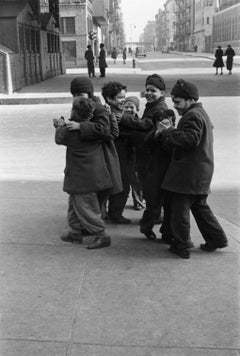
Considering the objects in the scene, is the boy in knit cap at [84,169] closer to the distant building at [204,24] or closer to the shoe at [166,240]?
the shoe at [166,240]

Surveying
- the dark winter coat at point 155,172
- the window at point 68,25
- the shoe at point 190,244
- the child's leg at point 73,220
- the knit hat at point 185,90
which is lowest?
the shoe at point 190,244

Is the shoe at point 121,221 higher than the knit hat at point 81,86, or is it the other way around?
the knit hat at point 81,86

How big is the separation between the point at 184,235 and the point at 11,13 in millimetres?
21424

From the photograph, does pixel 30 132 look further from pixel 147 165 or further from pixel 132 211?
pixel 147 165

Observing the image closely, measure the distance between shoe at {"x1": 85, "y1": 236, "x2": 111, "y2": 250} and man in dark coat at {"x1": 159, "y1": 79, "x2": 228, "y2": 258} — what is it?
0.62 metres

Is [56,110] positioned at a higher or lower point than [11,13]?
lower

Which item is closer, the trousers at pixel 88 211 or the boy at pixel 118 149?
the trousers at pixel 88 211

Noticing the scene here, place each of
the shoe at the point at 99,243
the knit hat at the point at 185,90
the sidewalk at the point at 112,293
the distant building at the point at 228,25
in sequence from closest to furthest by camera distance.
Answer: the sidewalk at the point at 112,293, the knit hat at the point at 185,90, the shoe at the point at 99,243, the distant building at the point at 228,25

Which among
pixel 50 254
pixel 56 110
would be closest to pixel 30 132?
pixel 56 110

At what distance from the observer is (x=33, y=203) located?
6.21 m

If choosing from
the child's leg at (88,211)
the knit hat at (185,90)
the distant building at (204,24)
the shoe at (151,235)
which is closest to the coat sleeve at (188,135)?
the knit hat at (185,90)

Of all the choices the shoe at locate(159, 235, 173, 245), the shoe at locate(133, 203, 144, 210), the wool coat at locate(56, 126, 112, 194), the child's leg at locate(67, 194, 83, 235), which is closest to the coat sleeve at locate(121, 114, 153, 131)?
the wool coat at locate(56, 126, 112, 194)

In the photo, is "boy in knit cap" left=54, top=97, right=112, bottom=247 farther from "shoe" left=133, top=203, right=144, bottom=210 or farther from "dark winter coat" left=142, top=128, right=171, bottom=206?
"shoe" left=133, top=203, right=144, bottom=210

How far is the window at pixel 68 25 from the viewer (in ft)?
160
